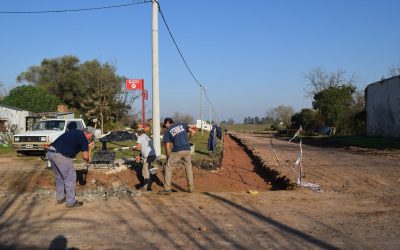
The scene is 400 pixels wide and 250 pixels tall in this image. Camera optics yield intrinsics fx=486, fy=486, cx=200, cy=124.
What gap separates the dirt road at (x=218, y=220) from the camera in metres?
6.84

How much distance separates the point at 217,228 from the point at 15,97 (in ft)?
137

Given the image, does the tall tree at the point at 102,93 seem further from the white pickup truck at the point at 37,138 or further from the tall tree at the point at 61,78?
the white pickup truck at the point at 37,138

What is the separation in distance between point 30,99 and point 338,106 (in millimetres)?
33447

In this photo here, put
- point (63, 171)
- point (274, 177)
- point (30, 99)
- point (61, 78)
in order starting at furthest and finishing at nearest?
point (61, 78) < point (30, 99) < point (274, 177) < point (63, 171)

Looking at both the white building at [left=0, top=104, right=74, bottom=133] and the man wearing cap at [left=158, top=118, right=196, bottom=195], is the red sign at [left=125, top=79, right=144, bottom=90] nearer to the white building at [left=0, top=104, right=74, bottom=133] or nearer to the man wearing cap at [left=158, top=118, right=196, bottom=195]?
the man wearing cap at [left=158, top=118, right=196, bottom=195]

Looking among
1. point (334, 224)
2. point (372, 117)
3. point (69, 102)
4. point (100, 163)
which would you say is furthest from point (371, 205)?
point (69, 102)

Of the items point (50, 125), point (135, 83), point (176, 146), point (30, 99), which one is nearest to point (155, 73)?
point (135, 83)

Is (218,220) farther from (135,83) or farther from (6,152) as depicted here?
(6,152)

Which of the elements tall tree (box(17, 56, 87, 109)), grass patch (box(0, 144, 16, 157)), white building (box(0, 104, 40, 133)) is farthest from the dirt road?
tall tree (box(17, 56, 87, 109))

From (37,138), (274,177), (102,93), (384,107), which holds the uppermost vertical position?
(102,93)

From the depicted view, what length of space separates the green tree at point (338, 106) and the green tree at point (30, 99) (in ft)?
102

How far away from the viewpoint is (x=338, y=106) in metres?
55.9

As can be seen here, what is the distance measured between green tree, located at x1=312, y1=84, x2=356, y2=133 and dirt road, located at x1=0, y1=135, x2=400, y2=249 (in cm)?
4275

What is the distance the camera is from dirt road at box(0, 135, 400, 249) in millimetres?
6844
